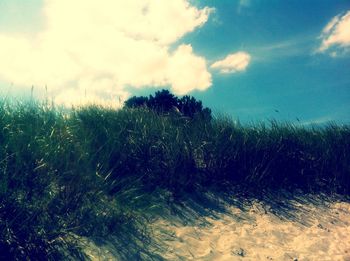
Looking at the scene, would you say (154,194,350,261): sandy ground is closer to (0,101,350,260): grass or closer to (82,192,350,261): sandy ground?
(82,192,350,261): sandy ground

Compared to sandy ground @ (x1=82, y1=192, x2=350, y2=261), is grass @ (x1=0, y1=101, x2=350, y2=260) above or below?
above

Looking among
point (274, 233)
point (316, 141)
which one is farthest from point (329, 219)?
point (316, 141)

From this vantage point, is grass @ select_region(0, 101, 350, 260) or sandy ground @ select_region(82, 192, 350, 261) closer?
grass @ select_region(0, 101, 350, 260)

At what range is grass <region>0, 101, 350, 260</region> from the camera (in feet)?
12.1

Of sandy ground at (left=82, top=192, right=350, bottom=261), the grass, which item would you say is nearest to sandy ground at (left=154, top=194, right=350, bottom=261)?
sandy ground at (left=82, top=192, right=350, bottom=261)

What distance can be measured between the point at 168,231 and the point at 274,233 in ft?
4.56

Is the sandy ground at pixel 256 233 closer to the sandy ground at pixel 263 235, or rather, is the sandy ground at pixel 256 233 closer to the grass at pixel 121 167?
the sandy ground at pixel 263 235

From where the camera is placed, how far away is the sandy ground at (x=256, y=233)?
4297 mm

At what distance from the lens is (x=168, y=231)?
14.8 ft

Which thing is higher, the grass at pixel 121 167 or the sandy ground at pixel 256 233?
the grass at pixel 121 167

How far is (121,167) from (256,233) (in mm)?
1866

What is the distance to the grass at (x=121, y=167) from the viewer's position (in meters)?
3.69

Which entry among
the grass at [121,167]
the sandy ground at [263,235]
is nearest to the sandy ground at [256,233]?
the sandy ground at [263,235]

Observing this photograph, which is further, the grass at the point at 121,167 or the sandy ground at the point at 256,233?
the sandy ground at the point at 256,233
